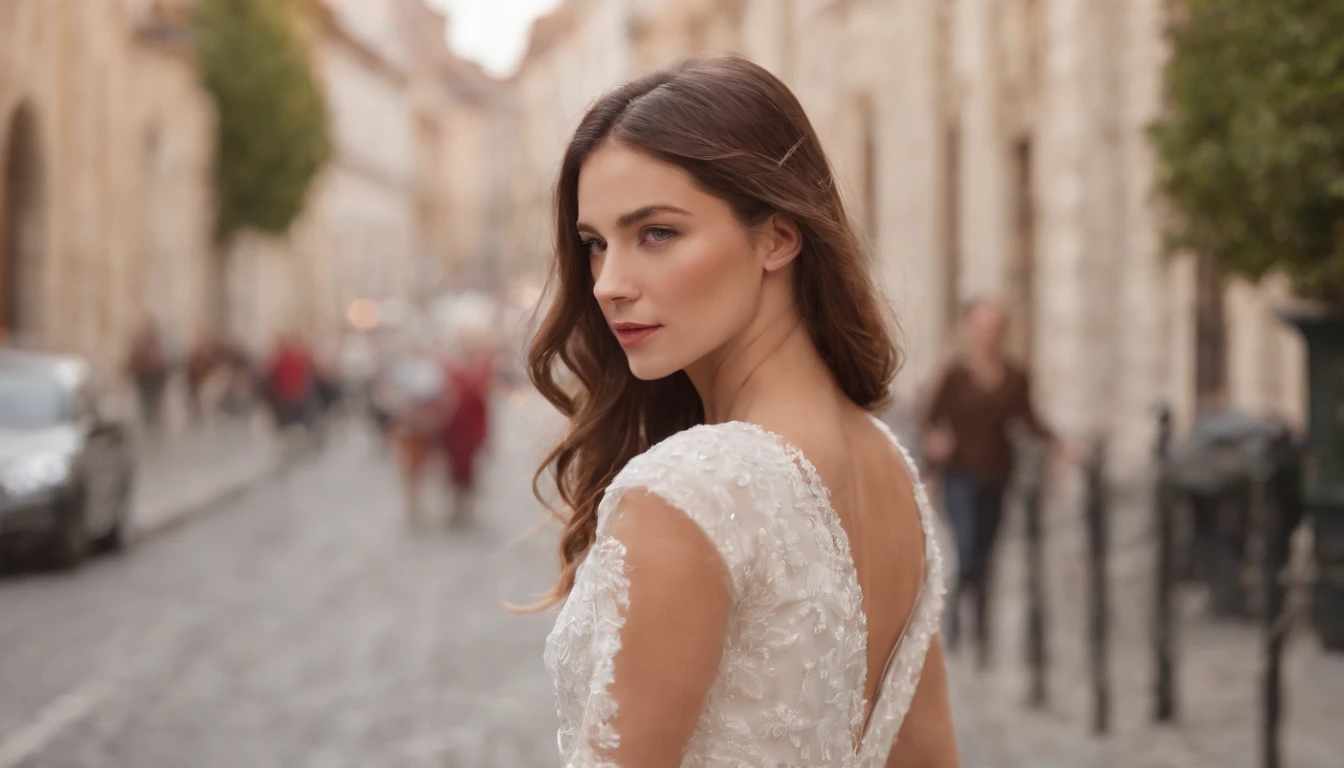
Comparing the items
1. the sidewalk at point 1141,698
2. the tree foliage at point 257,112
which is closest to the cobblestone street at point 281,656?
the sidewalk at point 1141,698

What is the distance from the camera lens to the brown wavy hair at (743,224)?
1935 millimetres

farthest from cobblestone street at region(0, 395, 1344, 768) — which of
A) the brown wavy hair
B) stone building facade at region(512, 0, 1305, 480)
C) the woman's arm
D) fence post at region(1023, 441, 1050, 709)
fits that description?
stone building facade at region(512, 0, 1305, 480)

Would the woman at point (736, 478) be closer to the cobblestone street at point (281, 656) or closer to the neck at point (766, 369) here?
the neck at point (766, 369)

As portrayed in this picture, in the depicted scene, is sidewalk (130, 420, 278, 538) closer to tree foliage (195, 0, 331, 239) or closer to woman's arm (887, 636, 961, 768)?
tree foliage (195, 0, 331, 239)

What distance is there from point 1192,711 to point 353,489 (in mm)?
16742

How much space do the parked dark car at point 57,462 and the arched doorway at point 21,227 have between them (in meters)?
13.7

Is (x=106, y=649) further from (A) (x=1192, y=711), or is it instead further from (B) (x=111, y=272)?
(B) (x=111, y=272)

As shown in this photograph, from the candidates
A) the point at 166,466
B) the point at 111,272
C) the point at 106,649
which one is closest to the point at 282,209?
the point at 111,272

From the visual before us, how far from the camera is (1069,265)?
17734mm

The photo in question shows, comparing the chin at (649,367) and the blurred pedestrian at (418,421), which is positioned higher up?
the chin at (649,367)

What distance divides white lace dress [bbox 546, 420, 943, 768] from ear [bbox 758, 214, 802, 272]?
22cm

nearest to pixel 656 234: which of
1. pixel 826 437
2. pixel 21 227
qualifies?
pixel 826 437

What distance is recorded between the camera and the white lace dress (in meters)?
1.75

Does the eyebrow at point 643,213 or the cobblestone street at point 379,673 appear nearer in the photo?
the eyebrow at point 643,213
